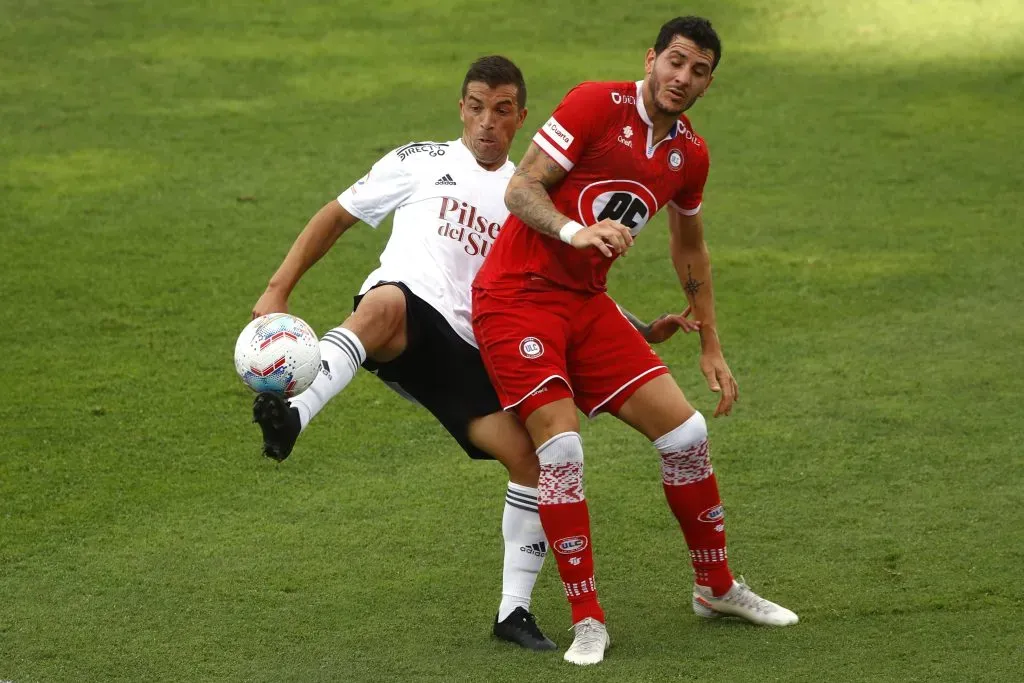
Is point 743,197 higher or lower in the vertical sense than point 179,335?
higher

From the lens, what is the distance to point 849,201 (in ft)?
34.7

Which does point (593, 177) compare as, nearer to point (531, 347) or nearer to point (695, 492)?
point (531, 347)

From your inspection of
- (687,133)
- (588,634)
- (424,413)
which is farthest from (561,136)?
(424,413)

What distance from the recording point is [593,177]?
4824mm

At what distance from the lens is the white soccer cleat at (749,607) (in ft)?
16.5

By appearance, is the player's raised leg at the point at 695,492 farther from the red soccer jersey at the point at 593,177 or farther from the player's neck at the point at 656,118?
the player's neck at the point at 656,118

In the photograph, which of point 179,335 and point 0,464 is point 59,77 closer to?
point 179,335

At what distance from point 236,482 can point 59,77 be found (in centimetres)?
766

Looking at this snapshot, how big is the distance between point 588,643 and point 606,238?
131 centimetres

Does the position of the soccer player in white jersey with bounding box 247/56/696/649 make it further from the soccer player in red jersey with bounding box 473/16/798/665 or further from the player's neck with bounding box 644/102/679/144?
the player's neck with bounding box 644/102/679/144

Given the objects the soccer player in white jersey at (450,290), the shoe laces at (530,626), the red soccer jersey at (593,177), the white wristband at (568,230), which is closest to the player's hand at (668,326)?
the soccer player in white jersey at (450,290)

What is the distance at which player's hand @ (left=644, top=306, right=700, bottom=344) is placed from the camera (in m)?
5.23

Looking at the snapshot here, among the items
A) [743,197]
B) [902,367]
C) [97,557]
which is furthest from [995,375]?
[97,557]

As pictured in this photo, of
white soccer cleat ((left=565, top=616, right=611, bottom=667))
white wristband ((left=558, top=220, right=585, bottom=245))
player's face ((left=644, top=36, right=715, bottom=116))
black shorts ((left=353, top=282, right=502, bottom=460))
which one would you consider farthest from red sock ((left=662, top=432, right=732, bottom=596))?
player's face ((left=644, top=36, right=715, bottom=116))
